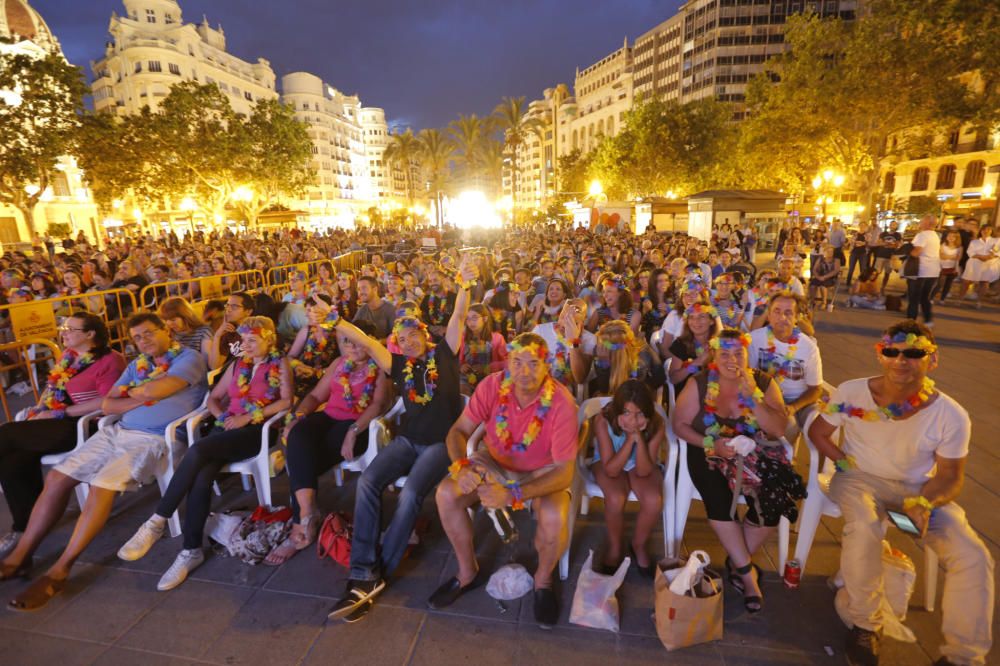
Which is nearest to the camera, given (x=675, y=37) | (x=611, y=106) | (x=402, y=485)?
(x=402, y=485)

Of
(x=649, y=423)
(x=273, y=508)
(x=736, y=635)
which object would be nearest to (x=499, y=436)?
(x=649, y=423)

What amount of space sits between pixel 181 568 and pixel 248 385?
128 centimetres

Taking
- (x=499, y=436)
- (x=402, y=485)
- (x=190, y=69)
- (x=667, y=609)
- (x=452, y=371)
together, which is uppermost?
(x=190, y=69)

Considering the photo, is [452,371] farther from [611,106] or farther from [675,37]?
[611,106]

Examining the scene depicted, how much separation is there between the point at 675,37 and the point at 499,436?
273 feet

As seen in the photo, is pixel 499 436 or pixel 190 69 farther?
pixel 190 69

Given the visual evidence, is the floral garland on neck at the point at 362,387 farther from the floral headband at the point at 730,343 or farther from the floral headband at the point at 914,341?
the floral headband at the point at 914,341

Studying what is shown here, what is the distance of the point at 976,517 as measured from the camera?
328cm

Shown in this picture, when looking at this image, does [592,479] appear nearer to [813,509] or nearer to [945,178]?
[813,509]

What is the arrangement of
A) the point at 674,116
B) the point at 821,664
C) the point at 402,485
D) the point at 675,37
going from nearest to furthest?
the point at 821,664 < the point at 402,485 < the point at 674,116 < the point at 675,37

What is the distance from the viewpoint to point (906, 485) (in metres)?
2.63

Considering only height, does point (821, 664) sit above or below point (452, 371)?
below

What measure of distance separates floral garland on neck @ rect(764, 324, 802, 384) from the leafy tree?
24312 mm

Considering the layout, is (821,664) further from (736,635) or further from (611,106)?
(611,106)
